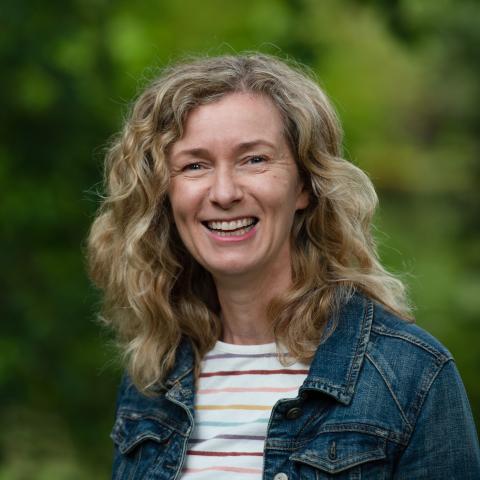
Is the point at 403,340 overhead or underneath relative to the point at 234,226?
underneath

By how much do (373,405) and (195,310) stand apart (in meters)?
0.71

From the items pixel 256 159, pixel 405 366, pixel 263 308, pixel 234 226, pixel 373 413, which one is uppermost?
pixel 256 159

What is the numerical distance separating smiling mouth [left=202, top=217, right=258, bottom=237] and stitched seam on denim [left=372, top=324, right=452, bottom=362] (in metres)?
0.41

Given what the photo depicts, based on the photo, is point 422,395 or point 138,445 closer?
point 422,395

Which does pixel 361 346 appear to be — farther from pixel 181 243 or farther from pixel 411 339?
pixel 181 243

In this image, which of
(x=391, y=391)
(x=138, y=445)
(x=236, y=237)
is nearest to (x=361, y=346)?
(x=391, y=391)

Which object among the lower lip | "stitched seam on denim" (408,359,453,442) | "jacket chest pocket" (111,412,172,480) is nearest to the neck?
the lower lip

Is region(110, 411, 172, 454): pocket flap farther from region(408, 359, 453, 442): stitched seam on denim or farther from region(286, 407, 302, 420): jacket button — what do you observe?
region(408, 359, 453, 442): stitched seam on denim

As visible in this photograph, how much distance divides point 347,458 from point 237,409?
36 cm

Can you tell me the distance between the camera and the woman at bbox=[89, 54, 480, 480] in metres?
2.69

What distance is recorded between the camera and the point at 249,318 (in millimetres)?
3008

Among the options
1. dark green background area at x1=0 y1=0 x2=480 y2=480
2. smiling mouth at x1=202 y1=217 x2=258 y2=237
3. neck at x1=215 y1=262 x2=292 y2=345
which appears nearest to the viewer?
smiling mouth at x1=202 y1=217 x2=258 y2=237

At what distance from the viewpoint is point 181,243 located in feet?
10.6

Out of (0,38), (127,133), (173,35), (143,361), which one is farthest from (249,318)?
(173,35)
